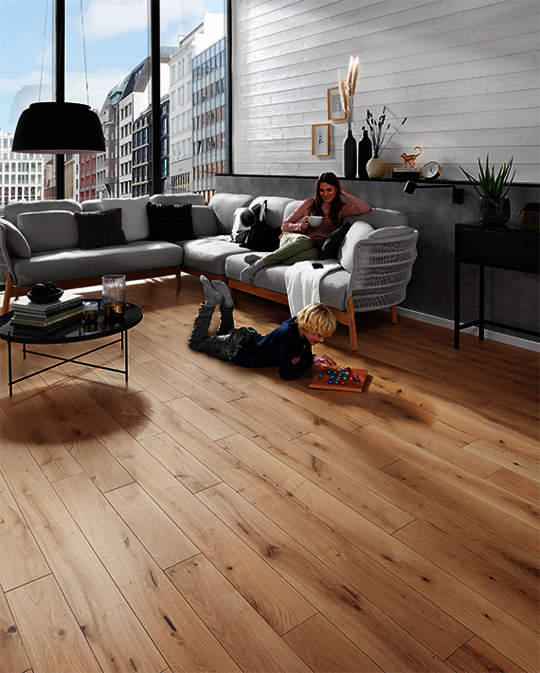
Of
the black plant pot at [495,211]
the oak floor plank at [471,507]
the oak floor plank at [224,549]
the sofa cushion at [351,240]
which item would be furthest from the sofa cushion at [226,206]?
the oak floor plank at [471,507]

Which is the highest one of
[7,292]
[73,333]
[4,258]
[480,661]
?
[4,258]

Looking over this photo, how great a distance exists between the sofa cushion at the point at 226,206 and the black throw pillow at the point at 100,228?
1.15 meters

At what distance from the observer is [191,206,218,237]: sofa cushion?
6.34 meters

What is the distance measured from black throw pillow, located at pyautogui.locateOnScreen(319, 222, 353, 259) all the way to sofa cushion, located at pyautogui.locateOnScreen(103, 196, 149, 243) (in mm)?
2209

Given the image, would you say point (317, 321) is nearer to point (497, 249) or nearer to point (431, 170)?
point (497, 249)

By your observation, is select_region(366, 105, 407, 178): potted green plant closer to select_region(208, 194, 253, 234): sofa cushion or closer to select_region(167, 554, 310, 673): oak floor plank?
select_region(208, 194, 253, 234): sofa cushion

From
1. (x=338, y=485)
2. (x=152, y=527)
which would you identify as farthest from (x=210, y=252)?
(x=152, y=527)

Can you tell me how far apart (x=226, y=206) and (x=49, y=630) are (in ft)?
17.2

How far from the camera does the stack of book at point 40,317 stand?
10.4 ft

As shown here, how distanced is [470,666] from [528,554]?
22.8 inches

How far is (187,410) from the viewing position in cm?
311

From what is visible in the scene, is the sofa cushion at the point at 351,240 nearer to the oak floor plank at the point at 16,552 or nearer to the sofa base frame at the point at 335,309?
the sofa base frame at the point at 335,309

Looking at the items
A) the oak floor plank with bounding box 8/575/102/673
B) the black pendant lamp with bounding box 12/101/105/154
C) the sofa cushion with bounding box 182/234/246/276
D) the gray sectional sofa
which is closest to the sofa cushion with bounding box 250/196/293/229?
the gray sectional sofa

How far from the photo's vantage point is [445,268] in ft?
15.1
